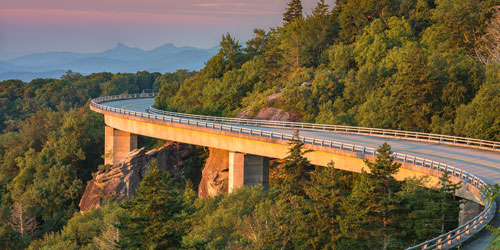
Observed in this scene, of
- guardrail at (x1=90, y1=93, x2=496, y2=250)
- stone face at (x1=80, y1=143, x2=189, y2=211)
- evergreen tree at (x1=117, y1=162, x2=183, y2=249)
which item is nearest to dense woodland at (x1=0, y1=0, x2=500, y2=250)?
evergreen tree at (x1=117, y1=162, x2=183, y2=249)

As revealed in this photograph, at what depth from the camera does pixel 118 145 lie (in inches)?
2726

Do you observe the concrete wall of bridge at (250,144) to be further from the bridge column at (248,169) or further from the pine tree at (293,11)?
the pine tree at (293,11)

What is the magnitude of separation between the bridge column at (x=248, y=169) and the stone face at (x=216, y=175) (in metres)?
4.05

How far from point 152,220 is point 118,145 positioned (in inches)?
1883

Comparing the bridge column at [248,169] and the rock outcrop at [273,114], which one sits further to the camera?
the rock outcrop at [273,114]

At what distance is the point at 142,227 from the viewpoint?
2316 centimetres

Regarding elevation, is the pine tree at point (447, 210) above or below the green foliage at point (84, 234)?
above

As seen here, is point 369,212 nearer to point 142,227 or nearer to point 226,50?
point 142,227

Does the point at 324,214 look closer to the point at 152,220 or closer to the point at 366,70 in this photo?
the point at 152,220

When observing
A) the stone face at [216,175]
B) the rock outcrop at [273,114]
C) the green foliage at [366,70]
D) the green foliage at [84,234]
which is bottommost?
the green foliage at [84,234]

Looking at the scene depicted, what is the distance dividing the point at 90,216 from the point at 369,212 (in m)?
30.8

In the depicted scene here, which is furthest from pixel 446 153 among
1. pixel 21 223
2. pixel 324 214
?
pixel 21 223

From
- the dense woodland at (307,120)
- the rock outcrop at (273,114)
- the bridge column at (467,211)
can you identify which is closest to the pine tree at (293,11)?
the dense woodland at (307,120)

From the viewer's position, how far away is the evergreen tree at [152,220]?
2279 cm
